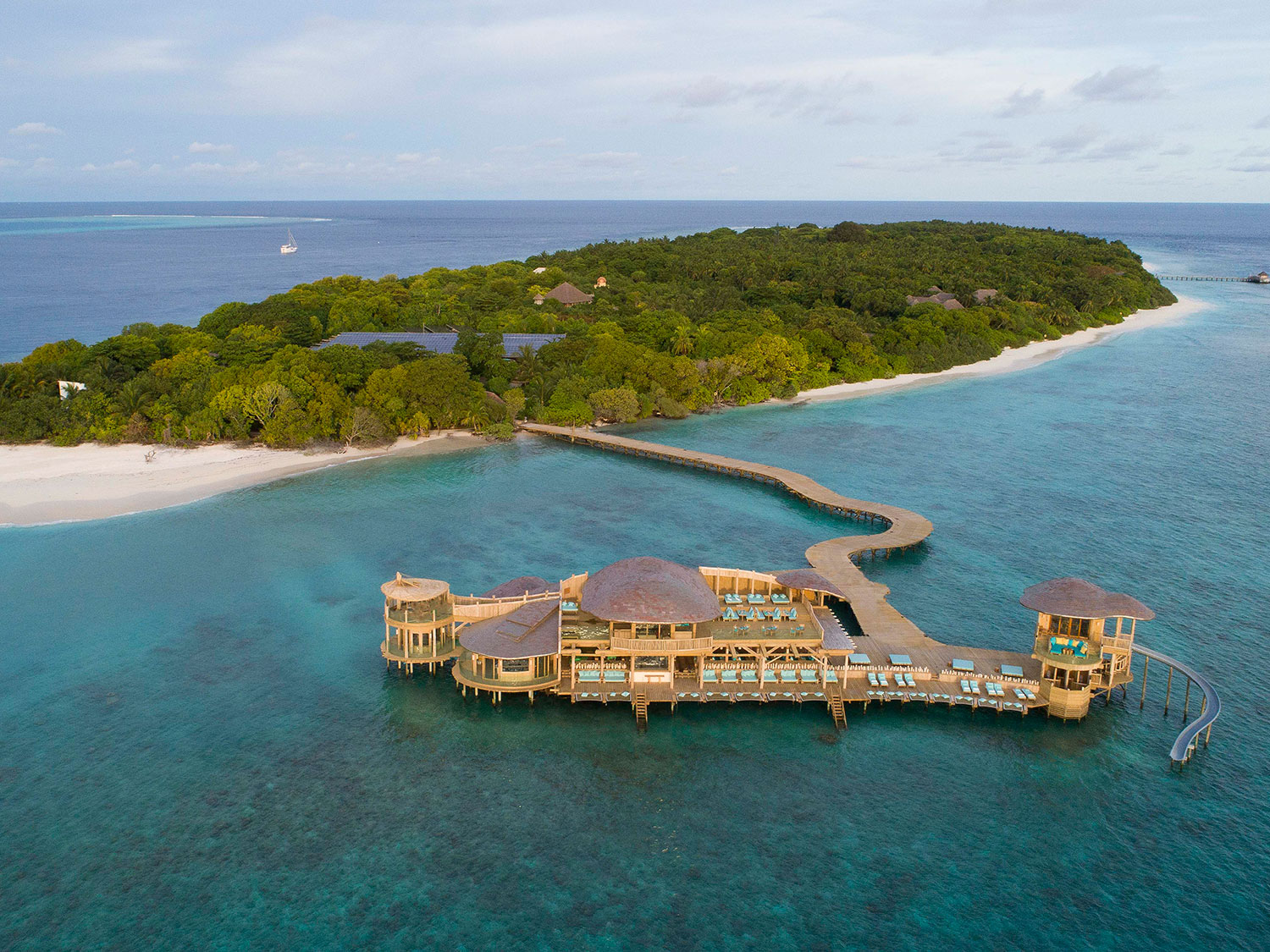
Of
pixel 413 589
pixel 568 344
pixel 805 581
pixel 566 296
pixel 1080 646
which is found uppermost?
pixel 566 296

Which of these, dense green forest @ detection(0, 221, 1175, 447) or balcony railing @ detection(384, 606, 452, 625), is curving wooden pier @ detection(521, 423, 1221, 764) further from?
dense green forest @ detection(0, 221, 1175, 447)

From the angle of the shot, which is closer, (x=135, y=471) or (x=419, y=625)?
(x=419, y=625)

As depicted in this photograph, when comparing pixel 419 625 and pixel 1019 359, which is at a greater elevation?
pixel 1019 359

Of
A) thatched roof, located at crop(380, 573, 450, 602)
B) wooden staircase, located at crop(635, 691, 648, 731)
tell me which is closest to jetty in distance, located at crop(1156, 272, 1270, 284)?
wooden staircase, located at crop(635, 691, 648, 731)

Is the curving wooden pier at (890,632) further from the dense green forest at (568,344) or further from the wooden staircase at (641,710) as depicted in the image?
the dense green forest at (568,344)

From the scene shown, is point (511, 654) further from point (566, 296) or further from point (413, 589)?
point (566, 296)

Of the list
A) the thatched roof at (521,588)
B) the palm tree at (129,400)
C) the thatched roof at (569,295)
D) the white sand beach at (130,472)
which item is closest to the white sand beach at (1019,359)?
the thatched roof at (569,295)

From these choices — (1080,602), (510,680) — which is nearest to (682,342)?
(1080,602)
